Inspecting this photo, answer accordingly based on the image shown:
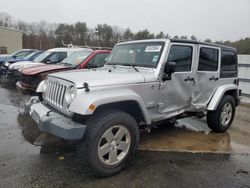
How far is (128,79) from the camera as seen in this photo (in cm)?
375

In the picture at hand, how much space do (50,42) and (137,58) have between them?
39.9 meters

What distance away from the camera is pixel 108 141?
347 cm

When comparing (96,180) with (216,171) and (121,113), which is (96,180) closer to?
(121,113)

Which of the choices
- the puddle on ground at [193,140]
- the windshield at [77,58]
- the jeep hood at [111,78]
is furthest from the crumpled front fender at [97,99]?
the windshield at [77,58]

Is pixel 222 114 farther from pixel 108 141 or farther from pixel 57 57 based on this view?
pixel 57 57

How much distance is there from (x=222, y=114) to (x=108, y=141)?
10.5 feet

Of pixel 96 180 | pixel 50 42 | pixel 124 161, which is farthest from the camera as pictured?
pixel 50 42

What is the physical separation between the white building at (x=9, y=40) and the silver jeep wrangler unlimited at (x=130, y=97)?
31.8 meters

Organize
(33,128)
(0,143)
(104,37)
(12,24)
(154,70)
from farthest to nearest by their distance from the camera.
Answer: (12,24) < (104,37) < (33,128) < (0,143) < (154,70)

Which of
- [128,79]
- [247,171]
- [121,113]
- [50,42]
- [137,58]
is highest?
[50,42]

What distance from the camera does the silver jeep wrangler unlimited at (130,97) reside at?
3.28 meters

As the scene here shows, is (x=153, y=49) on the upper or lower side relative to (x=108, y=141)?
upper

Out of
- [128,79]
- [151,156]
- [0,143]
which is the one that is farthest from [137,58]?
[0,143]

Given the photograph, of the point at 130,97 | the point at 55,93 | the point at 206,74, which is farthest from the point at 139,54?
the point at 55,93
